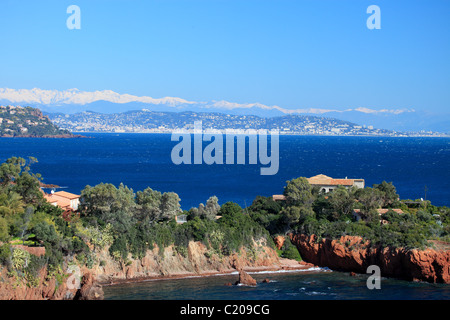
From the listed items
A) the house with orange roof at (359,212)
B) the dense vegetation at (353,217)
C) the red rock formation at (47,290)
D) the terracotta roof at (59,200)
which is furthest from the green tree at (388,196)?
the red rock formation at (47,290)

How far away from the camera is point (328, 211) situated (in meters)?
38.8

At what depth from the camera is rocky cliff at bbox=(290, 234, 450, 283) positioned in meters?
29.7

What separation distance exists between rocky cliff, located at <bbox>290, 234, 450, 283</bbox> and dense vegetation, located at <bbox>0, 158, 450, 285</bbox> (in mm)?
529

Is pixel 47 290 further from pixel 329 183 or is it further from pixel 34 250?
pixel 329 183

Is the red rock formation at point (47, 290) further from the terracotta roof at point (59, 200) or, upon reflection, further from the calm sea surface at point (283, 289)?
the terracotta roof at point (59, 200)

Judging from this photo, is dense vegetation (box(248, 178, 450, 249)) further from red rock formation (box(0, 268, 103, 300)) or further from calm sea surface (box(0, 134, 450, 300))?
red rock formation (box(0, 268, 103, 300))

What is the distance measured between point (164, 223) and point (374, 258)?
13011 millimetres

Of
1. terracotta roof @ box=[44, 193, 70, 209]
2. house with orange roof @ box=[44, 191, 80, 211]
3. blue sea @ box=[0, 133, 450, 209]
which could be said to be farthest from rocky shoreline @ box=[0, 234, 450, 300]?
blue sea @ box=[0, 133, 450, 209]

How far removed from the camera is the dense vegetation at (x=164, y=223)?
29.2 metres

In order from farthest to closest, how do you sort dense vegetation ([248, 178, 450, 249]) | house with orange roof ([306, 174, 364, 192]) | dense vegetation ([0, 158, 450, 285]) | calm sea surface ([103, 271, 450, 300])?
1. house with orange roof ([306, 174, 364, 192])
2. dense vegetation ([248, 178, 450, 249])
3. dense vegetation ([0, 158, 450, 285])
4. calm sea surface ([103, 271, 450, 300])

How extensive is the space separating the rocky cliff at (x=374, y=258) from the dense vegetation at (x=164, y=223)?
0.53m

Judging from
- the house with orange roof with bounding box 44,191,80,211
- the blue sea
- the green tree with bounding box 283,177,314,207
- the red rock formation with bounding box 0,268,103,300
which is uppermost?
the green tree with bounding box 283,177,314,207

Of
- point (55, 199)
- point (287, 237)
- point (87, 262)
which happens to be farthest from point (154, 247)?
point (55, 199)

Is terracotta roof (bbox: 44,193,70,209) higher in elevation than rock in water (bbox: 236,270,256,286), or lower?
higher
